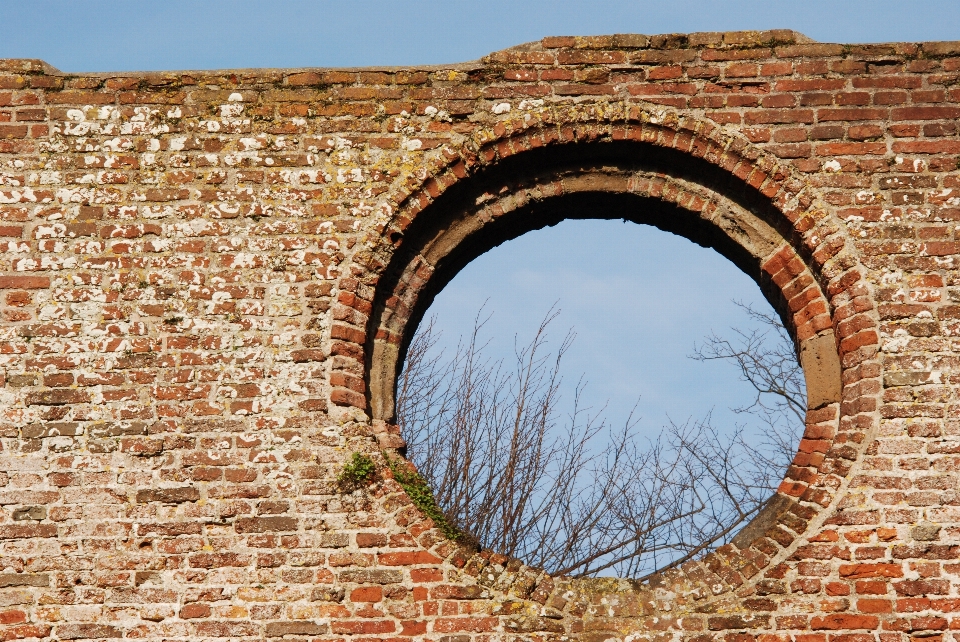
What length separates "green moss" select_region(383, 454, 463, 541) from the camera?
221 inches

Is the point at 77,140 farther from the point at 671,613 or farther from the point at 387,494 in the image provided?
the point at 671,613

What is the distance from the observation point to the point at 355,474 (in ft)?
18.2

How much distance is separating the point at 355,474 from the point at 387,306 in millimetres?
983

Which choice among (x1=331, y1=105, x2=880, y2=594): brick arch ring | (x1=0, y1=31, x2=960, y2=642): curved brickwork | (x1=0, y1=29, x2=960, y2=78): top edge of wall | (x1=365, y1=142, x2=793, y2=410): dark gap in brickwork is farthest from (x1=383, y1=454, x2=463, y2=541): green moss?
(x1=0, y1=29, x2=960, y2=78): top edge of wall

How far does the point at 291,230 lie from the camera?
5941mm

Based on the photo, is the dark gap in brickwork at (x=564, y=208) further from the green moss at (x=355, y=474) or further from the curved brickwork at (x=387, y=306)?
the green moss at (x=355, y=474)

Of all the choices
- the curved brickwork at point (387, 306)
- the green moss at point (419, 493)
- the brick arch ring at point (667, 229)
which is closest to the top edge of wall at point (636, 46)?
the curved brickwork at point (387, 306)

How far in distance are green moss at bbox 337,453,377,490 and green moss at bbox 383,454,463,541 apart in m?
0.13

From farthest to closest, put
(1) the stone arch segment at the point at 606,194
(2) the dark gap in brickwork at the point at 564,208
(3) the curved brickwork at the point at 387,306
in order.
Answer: (2) the dark gap in brickwork at the point at 564,208 → (1) the stone arch segment at the point at 606,194 → (3) the curved brickwork at the point at 387,306

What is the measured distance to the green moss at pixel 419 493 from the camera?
18.4ft

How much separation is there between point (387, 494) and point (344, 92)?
2.25m

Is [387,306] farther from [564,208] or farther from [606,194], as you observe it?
[606,194]

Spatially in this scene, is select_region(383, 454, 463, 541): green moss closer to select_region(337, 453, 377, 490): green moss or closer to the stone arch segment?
select_region(337, 453, 377, 490): green moss

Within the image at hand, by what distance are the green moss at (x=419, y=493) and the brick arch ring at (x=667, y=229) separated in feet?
0.96
